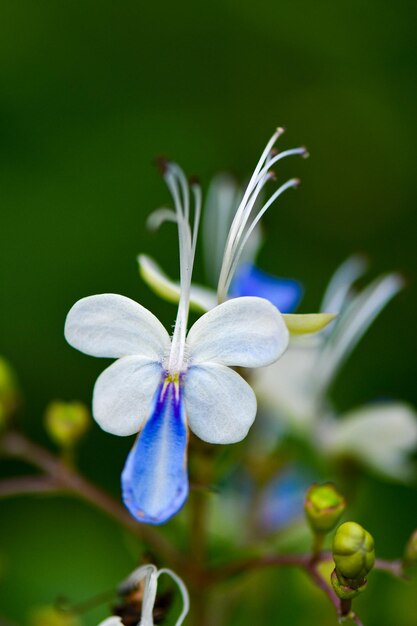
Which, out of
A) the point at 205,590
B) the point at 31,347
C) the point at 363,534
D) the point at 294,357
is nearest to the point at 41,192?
the point at 31,347

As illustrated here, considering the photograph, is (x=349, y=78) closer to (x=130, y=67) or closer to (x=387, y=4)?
(x=387, y=4)

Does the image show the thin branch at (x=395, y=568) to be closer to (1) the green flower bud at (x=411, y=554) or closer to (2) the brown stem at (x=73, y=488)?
(1) the green flower bud at (x=411, y=554)

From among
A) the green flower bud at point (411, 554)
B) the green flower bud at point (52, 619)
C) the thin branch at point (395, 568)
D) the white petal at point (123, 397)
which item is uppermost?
the white petal at point (123, 397)

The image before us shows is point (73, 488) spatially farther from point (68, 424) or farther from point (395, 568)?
point (395, 568)

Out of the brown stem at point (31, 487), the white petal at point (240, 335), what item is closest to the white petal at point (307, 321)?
the white petal at point (240, 335)

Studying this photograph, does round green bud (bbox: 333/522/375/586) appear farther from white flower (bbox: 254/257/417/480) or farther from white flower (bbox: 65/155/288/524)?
white flower (bbox: 254/257/417/480)

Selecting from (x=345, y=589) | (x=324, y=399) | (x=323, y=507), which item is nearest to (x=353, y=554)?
(x=345, y=589)
